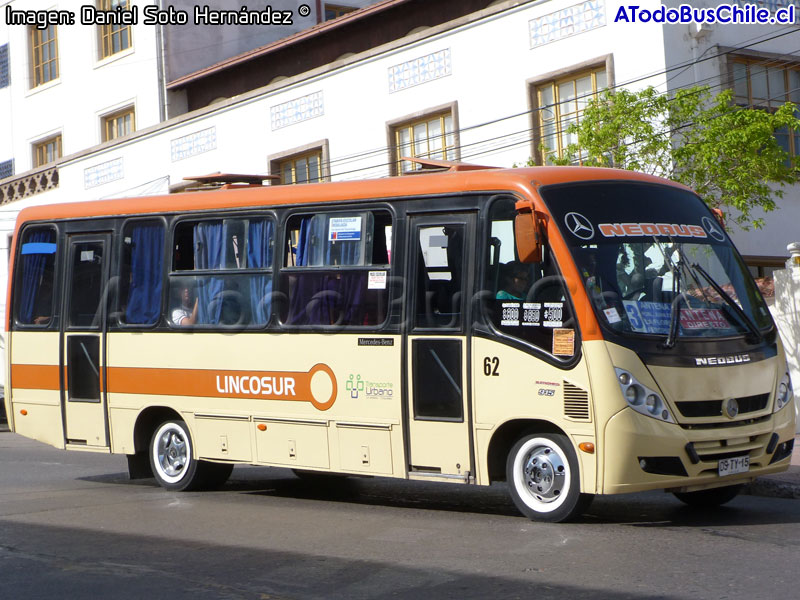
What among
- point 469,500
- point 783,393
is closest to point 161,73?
point 469,500

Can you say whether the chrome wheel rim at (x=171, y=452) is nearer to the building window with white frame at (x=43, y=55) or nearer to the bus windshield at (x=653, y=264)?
the bus windshield at (x=653, y=264)

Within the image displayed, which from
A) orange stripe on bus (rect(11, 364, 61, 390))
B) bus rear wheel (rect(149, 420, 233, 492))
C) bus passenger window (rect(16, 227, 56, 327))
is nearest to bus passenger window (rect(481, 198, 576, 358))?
bus rear wheel (rect(149, 420, 233, 492))

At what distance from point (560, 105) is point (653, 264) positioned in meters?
12.1

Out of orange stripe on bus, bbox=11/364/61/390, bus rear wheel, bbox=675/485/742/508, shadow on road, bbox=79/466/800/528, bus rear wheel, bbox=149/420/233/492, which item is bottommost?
shadow on road, bbox=79/466/800/528

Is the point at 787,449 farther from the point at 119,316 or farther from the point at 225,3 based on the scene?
the point at 225,3

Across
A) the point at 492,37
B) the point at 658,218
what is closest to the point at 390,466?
the point at 658,218

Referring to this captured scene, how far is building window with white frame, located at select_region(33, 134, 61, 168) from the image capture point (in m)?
35.9

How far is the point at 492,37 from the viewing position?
2195cm

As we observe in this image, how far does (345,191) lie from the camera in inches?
423

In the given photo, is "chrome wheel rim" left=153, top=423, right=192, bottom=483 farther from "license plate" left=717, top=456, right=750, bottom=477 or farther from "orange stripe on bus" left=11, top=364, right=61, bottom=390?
"license plate" left=717, top=456, right=750, bottom=477

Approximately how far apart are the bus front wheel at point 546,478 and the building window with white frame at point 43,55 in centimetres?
2948

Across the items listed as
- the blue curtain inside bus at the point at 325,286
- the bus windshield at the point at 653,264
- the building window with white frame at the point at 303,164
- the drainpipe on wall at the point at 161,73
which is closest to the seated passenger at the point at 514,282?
the bus windshield at the point at 653,264

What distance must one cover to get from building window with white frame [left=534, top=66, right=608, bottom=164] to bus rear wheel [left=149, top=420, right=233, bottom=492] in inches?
389

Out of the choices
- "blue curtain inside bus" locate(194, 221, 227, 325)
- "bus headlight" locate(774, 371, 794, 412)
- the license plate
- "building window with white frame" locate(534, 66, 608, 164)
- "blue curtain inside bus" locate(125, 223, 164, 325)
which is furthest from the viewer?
"building window with white frame" locate(534, 66, 608, 164)
